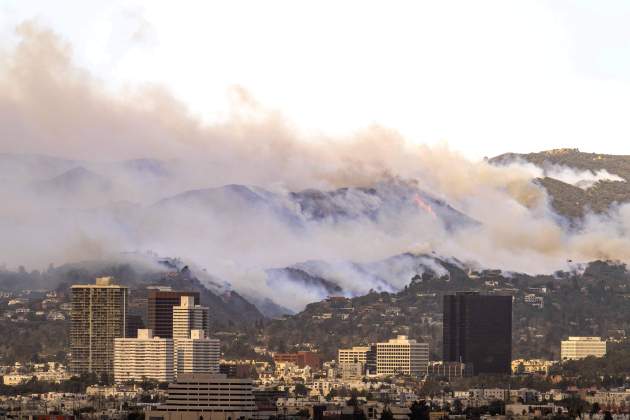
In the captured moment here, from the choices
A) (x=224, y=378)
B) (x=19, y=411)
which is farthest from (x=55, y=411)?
(x=224, y=378)

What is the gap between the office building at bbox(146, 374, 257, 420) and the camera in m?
153

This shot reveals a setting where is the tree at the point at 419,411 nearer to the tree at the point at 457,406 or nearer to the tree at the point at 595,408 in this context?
the tree at the point at 457,406

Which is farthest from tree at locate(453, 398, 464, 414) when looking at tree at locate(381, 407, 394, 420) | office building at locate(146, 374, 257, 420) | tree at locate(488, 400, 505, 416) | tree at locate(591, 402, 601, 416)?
office building at locate(146, 374, 257, 420)

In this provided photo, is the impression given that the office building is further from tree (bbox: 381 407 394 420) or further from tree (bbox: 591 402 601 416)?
tree (bbox: 591 402 601 416)

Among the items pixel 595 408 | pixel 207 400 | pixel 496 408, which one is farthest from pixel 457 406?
pixel 207 400

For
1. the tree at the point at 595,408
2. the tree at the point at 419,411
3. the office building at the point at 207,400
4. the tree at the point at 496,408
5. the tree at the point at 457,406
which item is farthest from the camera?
the tree at the point at 457,406

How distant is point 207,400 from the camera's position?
6156 inches

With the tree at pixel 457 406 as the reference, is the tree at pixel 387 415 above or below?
below

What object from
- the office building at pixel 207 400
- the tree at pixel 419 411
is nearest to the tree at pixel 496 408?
the tree at pixel 419 411

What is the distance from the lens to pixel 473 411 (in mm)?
167500

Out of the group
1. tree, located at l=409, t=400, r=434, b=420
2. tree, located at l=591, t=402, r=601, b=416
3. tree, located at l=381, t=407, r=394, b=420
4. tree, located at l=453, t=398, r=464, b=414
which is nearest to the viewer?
tree, located at l=381, t=407, r=394, b=420

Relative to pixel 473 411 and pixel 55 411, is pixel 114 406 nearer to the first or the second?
pixel 55 411

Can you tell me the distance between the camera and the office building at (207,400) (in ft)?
503

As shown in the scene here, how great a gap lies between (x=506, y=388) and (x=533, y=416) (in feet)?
125
